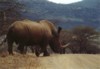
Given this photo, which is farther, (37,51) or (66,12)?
(37,51)

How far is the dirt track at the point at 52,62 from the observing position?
93.7 inches

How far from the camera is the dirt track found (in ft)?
7.81

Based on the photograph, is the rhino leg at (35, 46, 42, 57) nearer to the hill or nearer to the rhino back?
the rhino back

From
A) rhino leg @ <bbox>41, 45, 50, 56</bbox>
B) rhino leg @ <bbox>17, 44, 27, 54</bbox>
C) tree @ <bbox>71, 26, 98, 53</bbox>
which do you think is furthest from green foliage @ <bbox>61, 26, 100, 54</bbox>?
rhino leg @ <bbox>17, 44, 27, 54</bbox>

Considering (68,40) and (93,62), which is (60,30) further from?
(93,62)

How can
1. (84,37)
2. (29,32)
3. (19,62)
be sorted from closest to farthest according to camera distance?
(19,62), (84,37), (29,32)

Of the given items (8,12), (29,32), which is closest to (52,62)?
(29,32)

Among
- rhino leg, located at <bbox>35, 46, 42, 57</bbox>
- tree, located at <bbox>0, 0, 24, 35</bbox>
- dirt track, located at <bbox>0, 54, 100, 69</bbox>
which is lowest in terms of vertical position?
rhino leg, located at <bbox>35, 46, 42, 57</bbox>

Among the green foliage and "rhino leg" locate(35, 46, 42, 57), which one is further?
"rhino leg" locate(35, 46, 42, 57)

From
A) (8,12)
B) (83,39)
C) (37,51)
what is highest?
(8,12)

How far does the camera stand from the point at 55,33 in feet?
9.18

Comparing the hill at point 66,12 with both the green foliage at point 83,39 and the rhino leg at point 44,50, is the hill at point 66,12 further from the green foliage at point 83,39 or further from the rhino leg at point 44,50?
the rhino leg at point 44,50

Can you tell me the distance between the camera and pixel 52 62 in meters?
2.54

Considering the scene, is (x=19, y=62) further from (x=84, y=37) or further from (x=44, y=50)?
(x=84, y=37)
